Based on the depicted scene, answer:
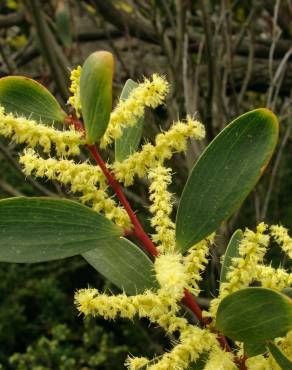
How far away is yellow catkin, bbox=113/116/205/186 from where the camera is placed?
84 cm

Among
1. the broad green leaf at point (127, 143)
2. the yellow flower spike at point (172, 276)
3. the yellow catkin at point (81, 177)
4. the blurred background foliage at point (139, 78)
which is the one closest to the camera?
the yellow flower spike at point (172, 276)

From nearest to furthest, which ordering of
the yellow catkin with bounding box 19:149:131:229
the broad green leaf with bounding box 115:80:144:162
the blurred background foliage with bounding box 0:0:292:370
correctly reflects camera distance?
the yellow catkin with bounding box 19:149:131:229 < the broad green leaf with bounding box 115:80:144:162 < the blurred background foliage with bounding box 0:0:292:370

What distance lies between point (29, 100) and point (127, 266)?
0.92 ft

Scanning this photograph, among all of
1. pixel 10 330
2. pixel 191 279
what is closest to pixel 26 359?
pixel 10 330

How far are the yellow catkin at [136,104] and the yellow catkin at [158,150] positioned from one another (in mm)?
41

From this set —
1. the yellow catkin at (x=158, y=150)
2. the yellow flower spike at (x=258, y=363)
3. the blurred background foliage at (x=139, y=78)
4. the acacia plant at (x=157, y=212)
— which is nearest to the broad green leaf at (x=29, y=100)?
the acacia plant at (x=157, y=212)

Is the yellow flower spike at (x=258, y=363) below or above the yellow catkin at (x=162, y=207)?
below

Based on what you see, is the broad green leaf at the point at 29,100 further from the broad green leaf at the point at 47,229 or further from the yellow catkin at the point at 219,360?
the yellow catkin at the point at 219,360

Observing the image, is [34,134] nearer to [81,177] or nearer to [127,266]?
[81,177]

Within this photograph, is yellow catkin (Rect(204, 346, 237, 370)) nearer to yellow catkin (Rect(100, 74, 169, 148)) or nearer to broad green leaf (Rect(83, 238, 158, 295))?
broad green leaf (Rect(83, 238, 158, 295))

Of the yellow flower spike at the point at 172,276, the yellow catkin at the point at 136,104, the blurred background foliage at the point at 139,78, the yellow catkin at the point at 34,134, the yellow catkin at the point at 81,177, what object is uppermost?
the yellow catkin at the point at 136,104

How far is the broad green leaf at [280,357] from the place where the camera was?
31.3 inches

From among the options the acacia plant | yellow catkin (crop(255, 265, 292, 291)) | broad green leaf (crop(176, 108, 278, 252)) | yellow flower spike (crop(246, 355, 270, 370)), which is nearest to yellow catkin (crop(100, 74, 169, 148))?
the acacia plant

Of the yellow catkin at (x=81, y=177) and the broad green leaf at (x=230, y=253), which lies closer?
the yellow catkin at (x=81, y=177)
